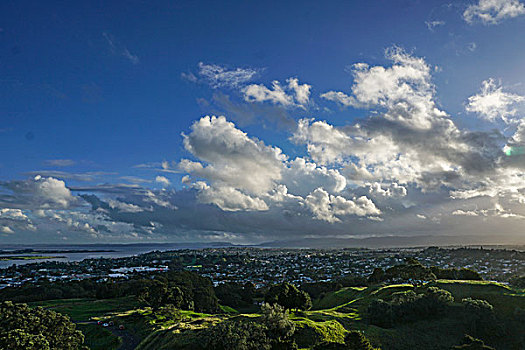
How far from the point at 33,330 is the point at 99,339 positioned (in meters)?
→ 29.9

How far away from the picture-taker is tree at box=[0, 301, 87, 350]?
30562 millimetres

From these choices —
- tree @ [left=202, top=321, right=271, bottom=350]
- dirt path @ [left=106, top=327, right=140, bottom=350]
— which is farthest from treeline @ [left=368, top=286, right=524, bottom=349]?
dirt path @ [left=106, top=327, right=140, bottom=350]

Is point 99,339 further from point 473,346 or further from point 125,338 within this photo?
point 473,346

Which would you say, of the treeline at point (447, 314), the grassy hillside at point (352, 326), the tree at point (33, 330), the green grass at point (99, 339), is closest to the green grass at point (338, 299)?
the grassy hillside at point (352, 326)

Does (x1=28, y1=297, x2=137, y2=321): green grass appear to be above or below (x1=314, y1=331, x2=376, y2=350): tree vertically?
below

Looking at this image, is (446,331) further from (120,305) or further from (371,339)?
(120,305)

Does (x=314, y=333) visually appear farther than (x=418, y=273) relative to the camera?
Answer: No

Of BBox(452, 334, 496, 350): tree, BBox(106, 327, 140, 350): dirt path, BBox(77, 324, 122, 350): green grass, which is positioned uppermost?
BBox(452, 334, 496, 350): tree

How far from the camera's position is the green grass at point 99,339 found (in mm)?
56644

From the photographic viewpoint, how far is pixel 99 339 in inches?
2340

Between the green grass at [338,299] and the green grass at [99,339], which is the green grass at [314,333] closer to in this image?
the green grass at [99,339]

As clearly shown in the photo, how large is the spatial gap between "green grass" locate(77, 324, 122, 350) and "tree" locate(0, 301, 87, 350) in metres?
21.3

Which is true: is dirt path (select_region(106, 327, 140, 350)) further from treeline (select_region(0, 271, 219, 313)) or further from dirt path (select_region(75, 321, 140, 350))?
treeline (select_region(0, 271, 219, 313))

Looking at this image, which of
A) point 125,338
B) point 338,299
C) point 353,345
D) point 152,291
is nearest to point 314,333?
point 353,345
